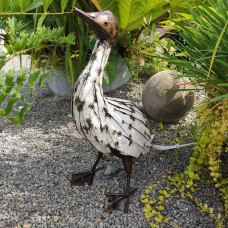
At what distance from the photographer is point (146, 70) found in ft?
10.7

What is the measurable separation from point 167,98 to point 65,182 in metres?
1.15

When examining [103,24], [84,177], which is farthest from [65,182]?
[103,24]

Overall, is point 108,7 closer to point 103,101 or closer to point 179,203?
point 103,101

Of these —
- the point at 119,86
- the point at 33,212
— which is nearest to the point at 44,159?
the point at 33,212

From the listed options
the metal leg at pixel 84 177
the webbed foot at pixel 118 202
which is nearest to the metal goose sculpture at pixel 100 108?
the webbed foot at pixel 118 202

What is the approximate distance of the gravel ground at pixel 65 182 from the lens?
1510mm

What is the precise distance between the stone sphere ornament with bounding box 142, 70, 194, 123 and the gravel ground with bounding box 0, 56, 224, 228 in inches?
5.6

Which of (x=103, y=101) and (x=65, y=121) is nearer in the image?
(x=103, y=101)

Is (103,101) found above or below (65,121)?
above

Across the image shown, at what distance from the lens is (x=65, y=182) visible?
1783mm

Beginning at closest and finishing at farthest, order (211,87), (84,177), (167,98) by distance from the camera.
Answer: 1. (211,87)
2. (84,177)
3. (167,98)

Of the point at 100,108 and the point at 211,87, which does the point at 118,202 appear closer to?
the point at 100,108

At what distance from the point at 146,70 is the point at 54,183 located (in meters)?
2.05

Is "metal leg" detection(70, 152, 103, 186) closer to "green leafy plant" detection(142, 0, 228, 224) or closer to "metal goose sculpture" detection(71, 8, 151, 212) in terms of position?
"metal goose sculpture" detection(71, 8, 151, 212)
